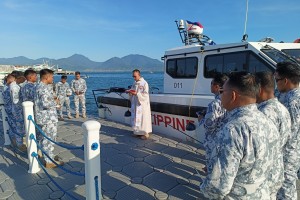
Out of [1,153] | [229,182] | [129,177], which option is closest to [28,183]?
[129,177]

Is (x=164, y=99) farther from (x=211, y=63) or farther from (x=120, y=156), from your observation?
(x=120, y=156)

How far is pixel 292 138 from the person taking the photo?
8.15 feet

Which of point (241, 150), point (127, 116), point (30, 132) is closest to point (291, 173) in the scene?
point (241, 150)

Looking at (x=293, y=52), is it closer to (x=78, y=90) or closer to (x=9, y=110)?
(x=9, y=110)

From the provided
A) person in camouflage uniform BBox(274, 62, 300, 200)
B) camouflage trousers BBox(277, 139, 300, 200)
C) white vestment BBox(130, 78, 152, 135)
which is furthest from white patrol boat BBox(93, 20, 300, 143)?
camouflage trousers BBox(277, 139, 300, 200)

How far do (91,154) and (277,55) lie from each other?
420 cm

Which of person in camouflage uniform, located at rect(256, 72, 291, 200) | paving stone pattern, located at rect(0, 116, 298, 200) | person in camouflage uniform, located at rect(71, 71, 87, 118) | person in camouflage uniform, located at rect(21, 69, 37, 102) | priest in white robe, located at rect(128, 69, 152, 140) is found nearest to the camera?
person in camouflage uniform, located at rect(256, 72, 291, 200)

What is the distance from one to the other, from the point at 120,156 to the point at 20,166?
180cm

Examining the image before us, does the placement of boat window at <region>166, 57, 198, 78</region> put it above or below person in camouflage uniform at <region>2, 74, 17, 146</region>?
above

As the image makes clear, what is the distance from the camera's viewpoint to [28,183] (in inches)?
133

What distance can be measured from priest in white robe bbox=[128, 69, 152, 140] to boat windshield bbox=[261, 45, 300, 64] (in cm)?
272

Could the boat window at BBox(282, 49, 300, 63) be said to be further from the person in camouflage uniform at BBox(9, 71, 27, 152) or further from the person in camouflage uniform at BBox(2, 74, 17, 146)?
the person in camouflage uniform at BBox(2, 74, 17, 146)

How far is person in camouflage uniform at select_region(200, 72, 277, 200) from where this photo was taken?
140 cm

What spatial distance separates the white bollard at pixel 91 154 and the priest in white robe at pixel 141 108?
10.8ft
